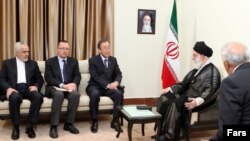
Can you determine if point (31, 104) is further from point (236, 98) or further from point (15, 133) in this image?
point (236, 98)

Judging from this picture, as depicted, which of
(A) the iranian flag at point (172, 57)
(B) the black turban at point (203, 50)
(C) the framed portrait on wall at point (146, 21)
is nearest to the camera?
(B) the black turban at point (203, 50)

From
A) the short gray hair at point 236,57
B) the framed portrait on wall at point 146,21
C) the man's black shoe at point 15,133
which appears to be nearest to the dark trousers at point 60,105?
the man's black shoe at point 15,133

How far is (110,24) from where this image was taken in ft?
17.8

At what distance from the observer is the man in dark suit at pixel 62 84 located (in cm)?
427

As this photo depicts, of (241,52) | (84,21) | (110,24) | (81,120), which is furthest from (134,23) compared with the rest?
(241,52)

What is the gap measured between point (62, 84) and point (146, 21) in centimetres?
195

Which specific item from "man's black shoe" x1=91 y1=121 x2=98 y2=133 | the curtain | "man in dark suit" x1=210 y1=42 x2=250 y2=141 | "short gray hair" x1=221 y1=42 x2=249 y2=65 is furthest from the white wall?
"man in dark suit" x1=210 y1=42 x2=250 y2=141

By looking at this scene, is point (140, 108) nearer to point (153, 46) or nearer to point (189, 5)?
point (153, 46)

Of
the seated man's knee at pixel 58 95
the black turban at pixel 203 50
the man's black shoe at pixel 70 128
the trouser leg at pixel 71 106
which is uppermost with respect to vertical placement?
the black turban at pixel 203 50

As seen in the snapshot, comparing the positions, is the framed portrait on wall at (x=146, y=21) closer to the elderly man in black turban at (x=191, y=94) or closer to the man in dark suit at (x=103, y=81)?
the man in dark suit at (x=103, y=81)

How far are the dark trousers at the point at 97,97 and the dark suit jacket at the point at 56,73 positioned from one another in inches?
11.1

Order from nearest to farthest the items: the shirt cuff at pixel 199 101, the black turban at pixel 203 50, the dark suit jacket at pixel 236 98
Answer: the dark suit jacket at pixel 236 98, the shirt cuff at pixel 199 101, the black turban at pixel 203 50

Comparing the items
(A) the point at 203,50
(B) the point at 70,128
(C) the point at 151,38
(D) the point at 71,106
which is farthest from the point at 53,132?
(C) the point at 151,38

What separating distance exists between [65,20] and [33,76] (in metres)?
1.11
